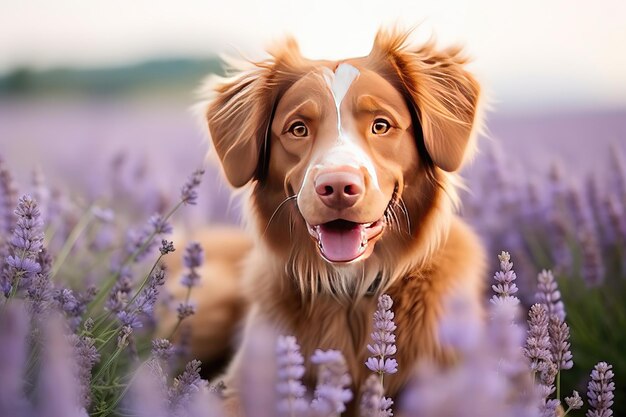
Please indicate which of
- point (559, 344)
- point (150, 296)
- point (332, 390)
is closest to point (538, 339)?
point (559, 344)

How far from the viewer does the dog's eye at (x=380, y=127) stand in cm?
213

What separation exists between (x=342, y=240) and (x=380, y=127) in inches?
15.4

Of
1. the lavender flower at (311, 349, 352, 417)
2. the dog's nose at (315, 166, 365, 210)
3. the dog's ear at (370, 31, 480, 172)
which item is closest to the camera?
the lavender flower at (311, 349, 352, 417)

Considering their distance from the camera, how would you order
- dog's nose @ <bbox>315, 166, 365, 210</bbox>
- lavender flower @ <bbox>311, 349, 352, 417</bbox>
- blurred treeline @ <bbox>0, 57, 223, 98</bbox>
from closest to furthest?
1. lavender flower @ <bbox>311, 349, 352, 417</bbox>
2. dog's nose @ <bbox>315, 166, 365, 210</bbox>
3. blurred treeline @ <bbox>0, 57, 223, 98</bbox>

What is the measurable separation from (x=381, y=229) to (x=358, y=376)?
49 cm

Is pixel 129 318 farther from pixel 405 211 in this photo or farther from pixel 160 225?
pixel 405 211

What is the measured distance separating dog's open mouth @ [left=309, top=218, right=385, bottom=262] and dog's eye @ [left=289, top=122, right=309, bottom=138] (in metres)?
0.32

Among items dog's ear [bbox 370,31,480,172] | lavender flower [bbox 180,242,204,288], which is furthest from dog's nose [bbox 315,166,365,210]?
lavender flower [bbox 180,242,204,288]

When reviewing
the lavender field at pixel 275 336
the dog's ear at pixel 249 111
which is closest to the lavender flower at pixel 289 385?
the lavender field at pixel 275 336

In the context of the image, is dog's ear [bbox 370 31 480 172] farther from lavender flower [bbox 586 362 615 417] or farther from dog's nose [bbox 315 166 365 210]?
lavender flower [bbox 586 362 615 417]

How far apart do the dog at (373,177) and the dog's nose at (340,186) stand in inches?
3.8

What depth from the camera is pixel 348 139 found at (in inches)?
80.9

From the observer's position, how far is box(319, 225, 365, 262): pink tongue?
79.7 inches

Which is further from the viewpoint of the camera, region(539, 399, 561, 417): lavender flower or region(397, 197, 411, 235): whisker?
region(397, 197, 411, 235): whisker
